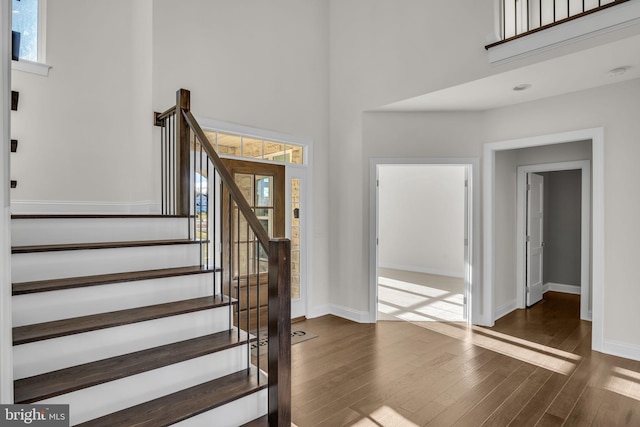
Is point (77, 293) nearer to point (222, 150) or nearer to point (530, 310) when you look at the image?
point (222, 150)

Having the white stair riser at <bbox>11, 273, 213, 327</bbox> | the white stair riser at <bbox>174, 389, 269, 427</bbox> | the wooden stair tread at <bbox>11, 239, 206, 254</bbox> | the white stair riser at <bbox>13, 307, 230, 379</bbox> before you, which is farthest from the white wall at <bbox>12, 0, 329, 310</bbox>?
the white stair riser at <bbox>174, 389, 269, 427</bbox>

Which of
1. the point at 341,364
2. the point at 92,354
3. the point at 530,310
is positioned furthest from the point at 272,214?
the point at 530,310

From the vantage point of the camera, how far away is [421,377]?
10.00ft

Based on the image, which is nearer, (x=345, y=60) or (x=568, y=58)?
(x=568, y=58)

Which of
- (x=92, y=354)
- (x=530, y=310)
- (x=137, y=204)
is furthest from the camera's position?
(x=530, y=310)

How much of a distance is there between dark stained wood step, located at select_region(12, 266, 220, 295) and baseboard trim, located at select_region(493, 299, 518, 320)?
3.94 m

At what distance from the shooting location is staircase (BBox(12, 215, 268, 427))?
172 centimetres

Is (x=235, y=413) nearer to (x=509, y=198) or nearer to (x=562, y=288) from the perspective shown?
(x=509, y=198)

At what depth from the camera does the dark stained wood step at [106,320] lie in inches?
68.4

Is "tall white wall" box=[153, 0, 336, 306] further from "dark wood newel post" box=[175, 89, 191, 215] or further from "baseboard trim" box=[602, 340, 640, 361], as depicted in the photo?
"baseboard trim" box=[602, 340, 640, 361]

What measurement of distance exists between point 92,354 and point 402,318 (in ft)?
12.3

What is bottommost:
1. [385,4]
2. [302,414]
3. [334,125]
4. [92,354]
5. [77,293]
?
[302,414]

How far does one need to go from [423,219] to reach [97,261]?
6896mm

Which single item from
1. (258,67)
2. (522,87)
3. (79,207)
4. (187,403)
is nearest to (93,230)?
(187,403)
